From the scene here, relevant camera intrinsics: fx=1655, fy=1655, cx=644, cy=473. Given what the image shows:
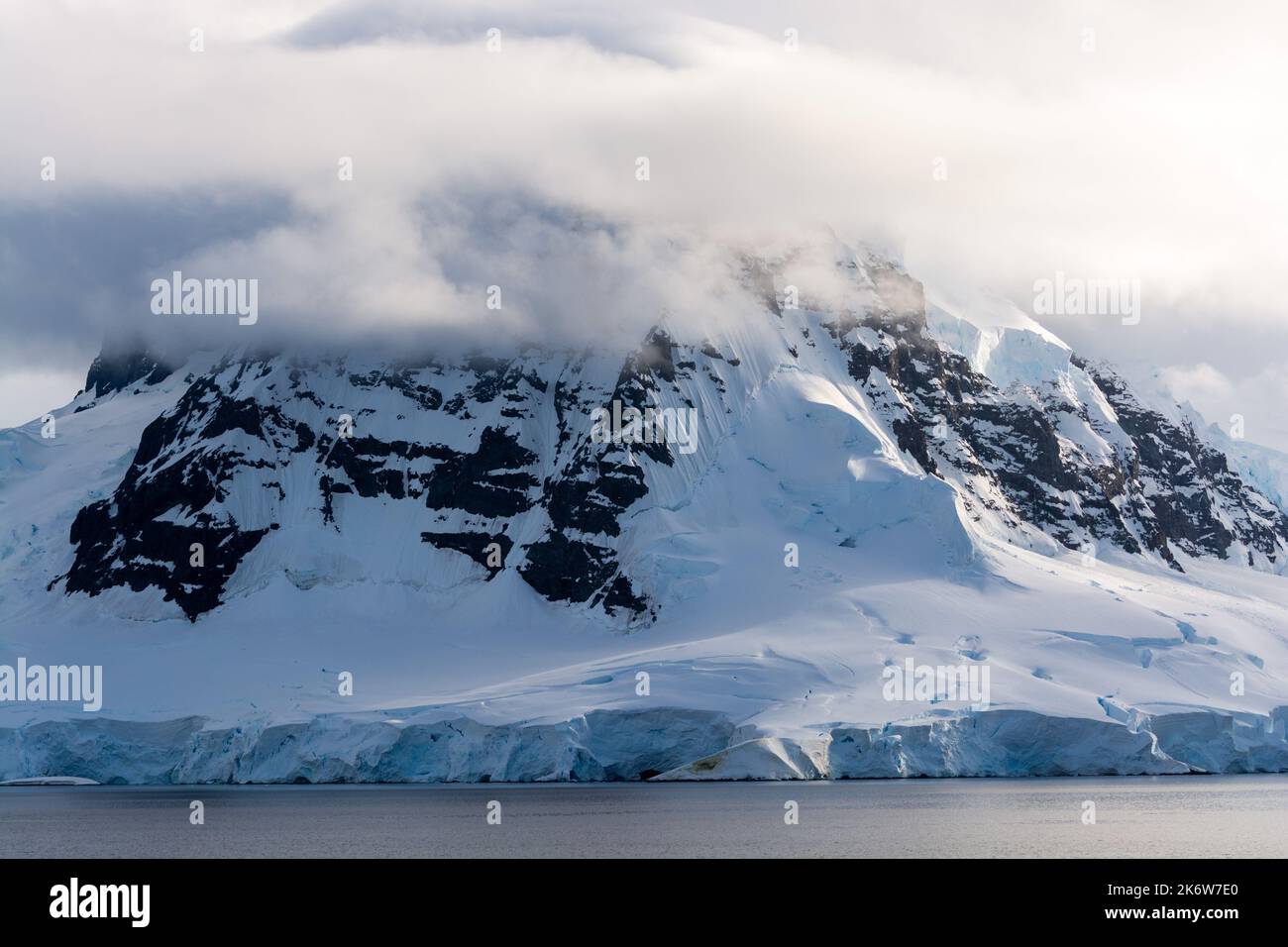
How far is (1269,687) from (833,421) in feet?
182

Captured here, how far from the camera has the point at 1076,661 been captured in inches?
5482

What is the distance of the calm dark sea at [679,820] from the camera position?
69250 mm

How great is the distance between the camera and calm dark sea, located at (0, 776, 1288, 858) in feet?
227

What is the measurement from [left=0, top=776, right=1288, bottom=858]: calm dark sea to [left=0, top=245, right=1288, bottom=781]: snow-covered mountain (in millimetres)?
4261

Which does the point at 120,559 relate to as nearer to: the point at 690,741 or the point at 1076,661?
the point at 690,741

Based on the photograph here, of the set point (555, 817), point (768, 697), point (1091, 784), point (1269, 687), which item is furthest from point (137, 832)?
point (1269, 687)

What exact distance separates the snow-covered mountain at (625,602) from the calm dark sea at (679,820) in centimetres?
426
